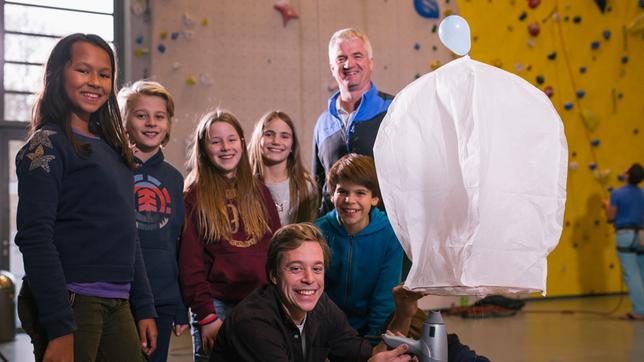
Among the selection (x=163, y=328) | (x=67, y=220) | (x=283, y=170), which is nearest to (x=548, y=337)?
(x=283, y=170)

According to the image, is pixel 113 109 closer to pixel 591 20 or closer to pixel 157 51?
pixel 157 51

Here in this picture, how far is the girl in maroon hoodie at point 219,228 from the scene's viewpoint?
92.7 inches

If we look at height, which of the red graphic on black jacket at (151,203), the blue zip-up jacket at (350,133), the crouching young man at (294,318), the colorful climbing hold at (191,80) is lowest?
the crouching young man at (294,318)

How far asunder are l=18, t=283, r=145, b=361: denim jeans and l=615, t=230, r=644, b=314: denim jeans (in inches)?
200

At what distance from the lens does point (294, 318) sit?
202 centimetres

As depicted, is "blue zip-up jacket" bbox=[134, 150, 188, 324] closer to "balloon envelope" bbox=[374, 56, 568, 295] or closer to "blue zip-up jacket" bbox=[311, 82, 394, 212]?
"blue zip-up jacket" bbox=[311, 82, 394, 212]

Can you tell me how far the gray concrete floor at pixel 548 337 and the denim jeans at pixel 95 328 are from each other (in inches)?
98.1

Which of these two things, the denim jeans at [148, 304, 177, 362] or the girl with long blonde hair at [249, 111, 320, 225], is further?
the girl with long blonde hair at [249, 111, 320, 225]

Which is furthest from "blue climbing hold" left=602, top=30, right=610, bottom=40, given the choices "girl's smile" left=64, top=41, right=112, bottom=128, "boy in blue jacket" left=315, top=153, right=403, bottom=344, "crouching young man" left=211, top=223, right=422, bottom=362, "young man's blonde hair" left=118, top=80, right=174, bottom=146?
"girl's smile" left=64, top=41, right=112, bottom=128

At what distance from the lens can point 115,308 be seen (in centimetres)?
180

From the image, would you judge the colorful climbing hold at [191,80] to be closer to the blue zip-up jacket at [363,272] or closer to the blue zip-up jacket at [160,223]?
the blue zip-up jacket at [160,223]

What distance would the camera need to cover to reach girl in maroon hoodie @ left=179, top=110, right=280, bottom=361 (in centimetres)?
236

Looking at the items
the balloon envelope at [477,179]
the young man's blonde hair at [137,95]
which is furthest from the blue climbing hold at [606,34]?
the balloon envelope at [477,179]

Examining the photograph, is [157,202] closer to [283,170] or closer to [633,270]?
[283,170]
